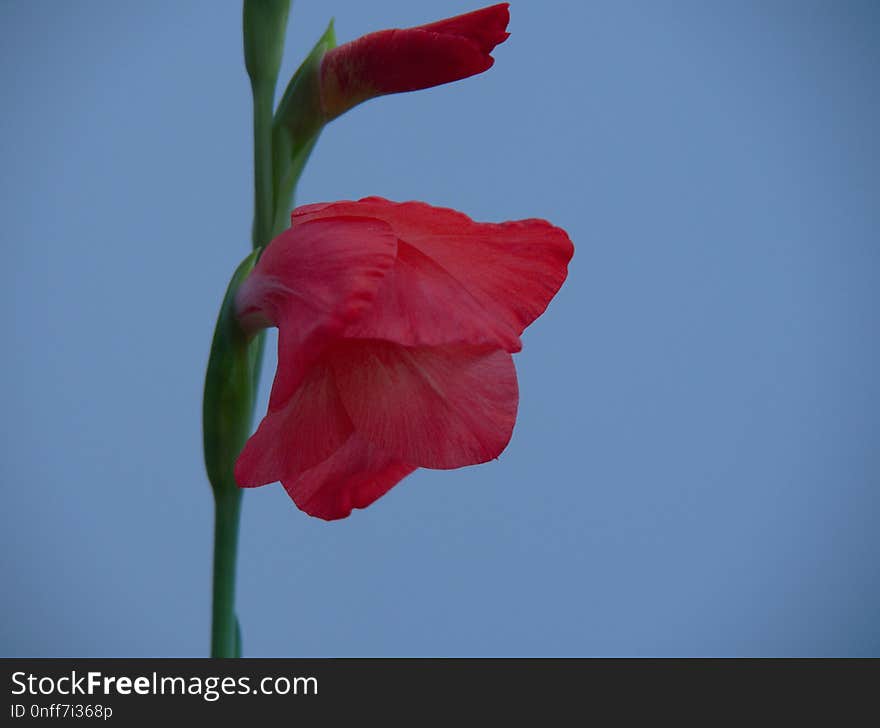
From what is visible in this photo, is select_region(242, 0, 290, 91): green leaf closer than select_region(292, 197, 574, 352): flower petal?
No

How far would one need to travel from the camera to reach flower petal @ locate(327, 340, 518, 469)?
0.41 meters

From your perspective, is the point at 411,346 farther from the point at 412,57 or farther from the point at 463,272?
the point at 412,57

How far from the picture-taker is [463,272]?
42cm

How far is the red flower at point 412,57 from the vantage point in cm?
44

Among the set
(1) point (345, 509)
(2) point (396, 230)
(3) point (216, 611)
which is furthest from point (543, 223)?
(3) point (216, 611)

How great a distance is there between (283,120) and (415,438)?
0.70ft

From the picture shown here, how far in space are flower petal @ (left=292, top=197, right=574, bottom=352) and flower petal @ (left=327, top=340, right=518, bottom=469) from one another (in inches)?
0.8

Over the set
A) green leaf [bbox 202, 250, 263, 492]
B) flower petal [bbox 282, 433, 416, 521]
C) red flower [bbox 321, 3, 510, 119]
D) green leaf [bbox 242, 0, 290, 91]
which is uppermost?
green leaf [bbox 242, 0, 290, 91]

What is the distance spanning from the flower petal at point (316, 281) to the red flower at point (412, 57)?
0.09 metres

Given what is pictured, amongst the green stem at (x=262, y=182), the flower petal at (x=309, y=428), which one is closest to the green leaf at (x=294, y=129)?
the green stem at (x=262, y=182)

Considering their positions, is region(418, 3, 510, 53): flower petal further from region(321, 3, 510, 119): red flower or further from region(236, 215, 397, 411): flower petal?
region(236, 215, 397, 411): flower petal

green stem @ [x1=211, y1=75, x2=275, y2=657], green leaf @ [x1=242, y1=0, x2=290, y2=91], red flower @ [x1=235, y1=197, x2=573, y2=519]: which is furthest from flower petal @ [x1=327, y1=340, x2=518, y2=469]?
green leaf @ [x1=242, y1=0, x2=290, y2=91]

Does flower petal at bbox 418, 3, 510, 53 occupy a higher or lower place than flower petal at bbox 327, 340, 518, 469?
higher
